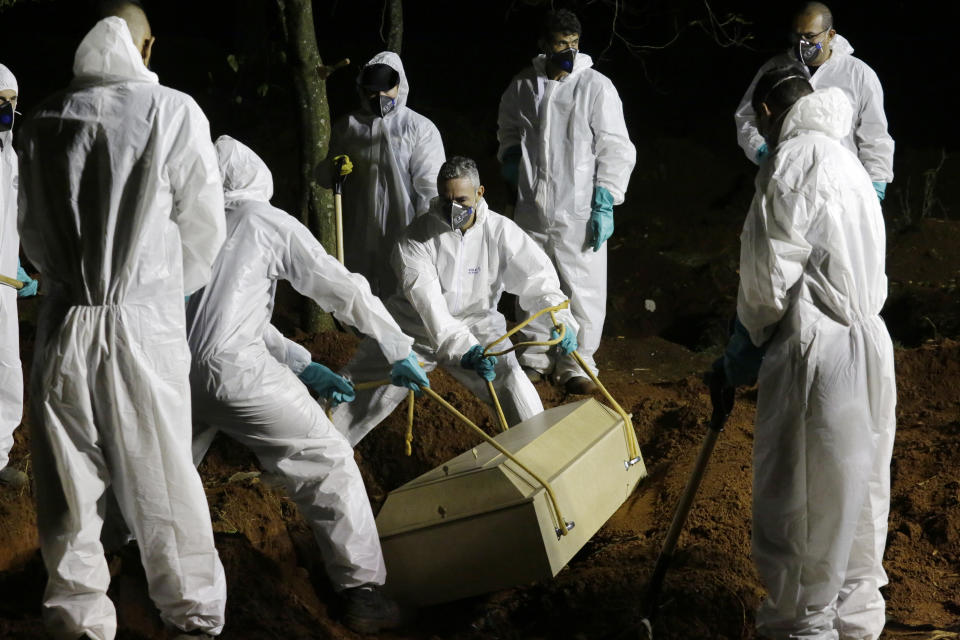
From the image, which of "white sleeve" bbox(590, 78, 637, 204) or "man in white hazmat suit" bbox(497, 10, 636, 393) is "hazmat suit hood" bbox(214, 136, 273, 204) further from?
"white sleeve" bbox(590, 78, 637, 204)

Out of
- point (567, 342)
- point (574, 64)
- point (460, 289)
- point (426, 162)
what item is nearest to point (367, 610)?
point (567, 342)

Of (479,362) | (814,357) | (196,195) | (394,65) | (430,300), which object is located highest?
(394,65)

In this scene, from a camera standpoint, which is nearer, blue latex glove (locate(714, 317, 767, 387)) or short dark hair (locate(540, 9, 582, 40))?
blue latex glove (locate(714, 317, 767, 387))

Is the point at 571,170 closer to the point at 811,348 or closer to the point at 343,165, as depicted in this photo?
the point at 343,165

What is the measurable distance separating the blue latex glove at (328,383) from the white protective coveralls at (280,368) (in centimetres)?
32

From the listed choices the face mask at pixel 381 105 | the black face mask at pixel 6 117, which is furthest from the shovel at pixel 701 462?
the black face mask at pixel 6 117

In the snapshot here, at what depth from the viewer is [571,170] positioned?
665 centimetres

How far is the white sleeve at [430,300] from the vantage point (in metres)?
5.00

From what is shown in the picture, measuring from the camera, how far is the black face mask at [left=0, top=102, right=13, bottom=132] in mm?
5555

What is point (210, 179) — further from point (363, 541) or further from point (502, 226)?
point (502, 226)

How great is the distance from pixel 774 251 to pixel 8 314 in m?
3.92

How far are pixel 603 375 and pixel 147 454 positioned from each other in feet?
15.2

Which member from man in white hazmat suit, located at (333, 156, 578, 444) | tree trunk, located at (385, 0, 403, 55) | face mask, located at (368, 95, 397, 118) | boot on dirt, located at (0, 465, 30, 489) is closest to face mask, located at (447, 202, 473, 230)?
man in white hazmat suit, located at (333, 156, 578, 444)

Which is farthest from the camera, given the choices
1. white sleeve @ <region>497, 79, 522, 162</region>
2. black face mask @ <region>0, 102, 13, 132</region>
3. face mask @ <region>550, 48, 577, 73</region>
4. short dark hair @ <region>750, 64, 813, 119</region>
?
white sleeve @ <region>497, 79, 522, 162</region>
